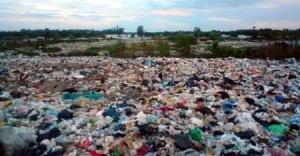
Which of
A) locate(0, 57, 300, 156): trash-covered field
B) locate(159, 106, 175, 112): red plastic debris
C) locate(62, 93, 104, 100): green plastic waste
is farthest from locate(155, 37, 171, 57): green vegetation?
locate(159, 106, 175, 112): red plastic debris

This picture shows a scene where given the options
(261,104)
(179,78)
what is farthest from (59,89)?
(261,104)

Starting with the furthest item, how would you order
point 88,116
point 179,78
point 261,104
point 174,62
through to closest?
1. point 174,62
2. point 179,78
3. point 261,104
4. point 88,116

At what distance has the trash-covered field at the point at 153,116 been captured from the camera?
4617mm

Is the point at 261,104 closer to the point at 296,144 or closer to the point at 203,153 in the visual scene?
the point at 296,144

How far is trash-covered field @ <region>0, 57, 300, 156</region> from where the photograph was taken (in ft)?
15.1

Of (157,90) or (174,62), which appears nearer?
(157,90)

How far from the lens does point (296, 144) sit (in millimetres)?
4762

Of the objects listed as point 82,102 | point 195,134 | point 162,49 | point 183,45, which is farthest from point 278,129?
point 162,49

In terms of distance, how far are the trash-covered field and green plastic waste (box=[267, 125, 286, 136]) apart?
1cm

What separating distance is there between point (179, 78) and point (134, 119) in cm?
A: 403

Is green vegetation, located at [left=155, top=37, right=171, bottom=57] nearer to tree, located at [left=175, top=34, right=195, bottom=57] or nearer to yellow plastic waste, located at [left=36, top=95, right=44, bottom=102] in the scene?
tree, located at [left=175, top=34, right=195, bottom=57]

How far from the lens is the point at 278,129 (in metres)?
5.32

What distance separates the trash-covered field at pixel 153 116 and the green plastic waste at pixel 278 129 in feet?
0.04

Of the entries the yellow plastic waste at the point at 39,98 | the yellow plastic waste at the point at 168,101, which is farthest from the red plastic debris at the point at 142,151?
the yellow plastic waste at the point at 39,98
